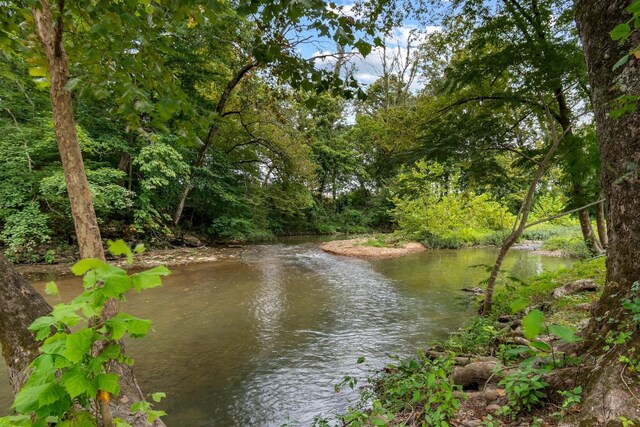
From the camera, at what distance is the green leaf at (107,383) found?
38.8 inches

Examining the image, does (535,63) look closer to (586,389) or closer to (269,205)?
(586,389)

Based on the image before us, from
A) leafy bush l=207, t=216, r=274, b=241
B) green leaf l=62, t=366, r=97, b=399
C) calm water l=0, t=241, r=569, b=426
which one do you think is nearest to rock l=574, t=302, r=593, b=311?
calm water l=0, t=241, r=569, b=426

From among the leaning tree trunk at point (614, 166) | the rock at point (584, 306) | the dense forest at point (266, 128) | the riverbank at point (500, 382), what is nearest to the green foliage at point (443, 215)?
the dense forest at point (266, 128)

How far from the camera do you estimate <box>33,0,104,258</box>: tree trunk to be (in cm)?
246

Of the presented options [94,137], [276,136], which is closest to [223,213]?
[276,136]

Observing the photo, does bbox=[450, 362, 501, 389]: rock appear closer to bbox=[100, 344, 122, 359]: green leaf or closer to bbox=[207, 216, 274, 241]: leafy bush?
bbox=[100, 344, 122, 359]: green leaf

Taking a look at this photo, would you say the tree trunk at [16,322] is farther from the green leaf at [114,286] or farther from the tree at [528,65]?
the tree at [528,65]

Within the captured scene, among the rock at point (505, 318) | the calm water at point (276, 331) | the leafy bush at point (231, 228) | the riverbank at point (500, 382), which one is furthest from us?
Answer: the leafy bush at point (231, 228)

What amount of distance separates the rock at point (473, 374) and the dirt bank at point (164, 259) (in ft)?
31.3

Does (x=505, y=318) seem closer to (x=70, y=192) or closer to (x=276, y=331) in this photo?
(x=276, y=331)

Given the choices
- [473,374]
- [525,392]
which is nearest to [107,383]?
[525,392]

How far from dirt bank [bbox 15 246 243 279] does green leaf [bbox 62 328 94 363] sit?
9548 millimetres

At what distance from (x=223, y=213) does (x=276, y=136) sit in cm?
502


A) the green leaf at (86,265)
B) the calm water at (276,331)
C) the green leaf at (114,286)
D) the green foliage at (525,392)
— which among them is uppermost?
the green leaf at (86,265)
